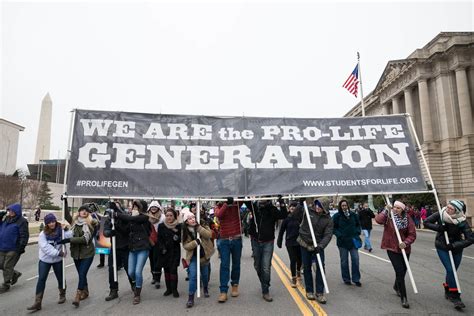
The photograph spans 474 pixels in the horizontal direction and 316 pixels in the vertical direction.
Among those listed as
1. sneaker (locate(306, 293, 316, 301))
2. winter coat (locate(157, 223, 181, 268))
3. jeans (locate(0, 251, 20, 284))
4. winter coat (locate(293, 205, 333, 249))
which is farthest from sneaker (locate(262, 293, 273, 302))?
jeans (locate(0, 251, 20, 284))

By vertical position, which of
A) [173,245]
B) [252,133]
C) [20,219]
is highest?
[252,133]

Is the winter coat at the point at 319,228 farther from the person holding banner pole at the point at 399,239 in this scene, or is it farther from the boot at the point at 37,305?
the boot at the point at 37,305

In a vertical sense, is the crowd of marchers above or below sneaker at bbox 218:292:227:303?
above

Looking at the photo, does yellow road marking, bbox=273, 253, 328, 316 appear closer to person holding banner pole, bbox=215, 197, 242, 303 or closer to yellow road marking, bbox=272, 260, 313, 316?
yellow road marking, bbox=272, 260, 313, 316

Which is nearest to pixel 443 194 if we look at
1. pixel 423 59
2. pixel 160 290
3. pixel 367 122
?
pixel 423 59

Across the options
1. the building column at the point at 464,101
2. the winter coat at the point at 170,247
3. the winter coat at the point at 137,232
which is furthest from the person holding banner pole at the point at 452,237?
the building column at the point at 464,101

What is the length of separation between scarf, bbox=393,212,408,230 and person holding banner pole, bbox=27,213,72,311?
19.2 ft

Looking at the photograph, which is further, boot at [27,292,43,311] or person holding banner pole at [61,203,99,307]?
person holding banner pole at [61,203,99,307]

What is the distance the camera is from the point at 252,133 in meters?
6.44

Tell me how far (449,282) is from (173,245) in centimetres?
491

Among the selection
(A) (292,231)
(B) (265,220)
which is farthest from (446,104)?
(B) (265,220)

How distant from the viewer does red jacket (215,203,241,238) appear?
5.66 meters

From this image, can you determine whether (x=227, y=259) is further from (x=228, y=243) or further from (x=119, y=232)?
(x=119, y=232)

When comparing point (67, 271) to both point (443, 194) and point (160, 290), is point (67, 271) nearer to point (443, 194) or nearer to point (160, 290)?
point (160, 290)
